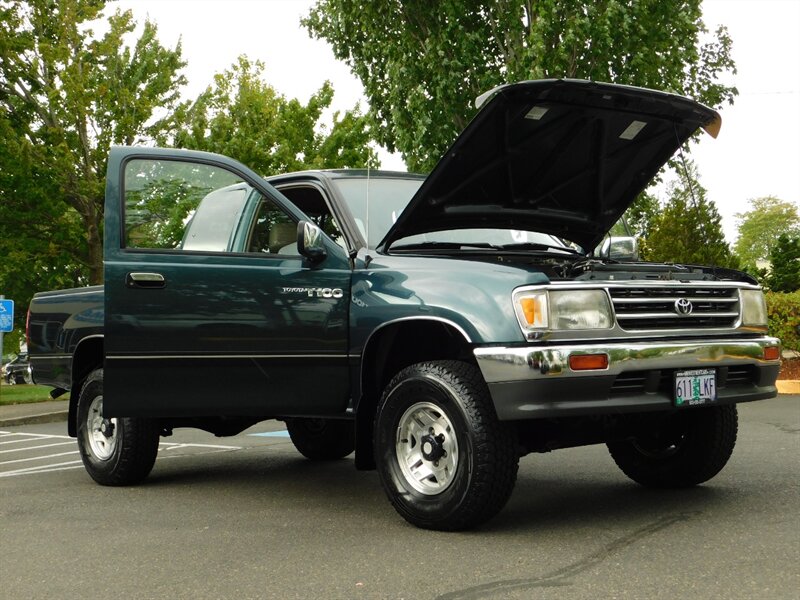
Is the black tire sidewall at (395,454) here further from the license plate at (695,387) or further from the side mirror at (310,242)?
the license plate at (695,387)

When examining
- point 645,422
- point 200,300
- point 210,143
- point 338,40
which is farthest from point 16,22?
point 645,422

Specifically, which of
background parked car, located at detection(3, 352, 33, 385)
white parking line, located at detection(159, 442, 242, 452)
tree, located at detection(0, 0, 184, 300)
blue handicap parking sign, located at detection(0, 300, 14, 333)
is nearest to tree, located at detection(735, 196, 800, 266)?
background parked car, located at detection(3, 352, 33, 385)

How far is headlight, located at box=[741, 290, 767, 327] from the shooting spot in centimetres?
558

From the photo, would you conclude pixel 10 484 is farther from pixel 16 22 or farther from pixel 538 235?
pixel 16 22

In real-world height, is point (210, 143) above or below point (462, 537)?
above

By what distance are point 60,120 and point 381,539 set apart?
19.9 meters

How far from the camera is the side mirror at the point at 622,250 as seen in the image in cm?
683

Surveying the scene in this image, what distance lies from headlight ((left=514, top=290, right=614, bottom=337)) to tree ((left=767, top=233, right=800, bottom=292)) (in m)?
24.8

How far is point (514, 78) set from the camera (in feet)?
72.7

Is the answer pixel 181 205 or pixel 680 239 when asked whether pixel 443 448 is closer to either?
pixel 181 205

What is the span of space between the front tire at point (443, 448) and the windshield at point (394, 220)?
0.99 m

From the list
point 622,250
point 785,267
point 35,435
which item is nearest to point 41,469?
point 35,435

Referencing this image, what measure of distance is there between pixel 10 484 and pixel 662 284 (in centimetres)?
508

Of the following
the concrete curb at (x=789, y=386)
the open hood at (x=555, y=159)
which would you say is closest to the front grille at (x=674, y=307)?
the open hood at (x=555, y=159)
